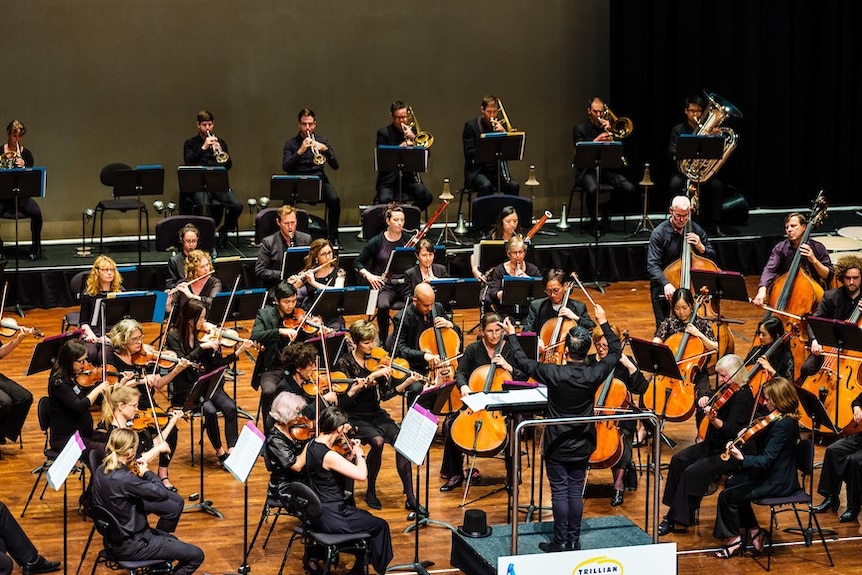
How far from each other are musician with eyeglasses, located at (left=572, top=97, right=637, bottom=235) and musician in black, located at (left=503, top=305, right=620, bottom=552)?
19.8 feet

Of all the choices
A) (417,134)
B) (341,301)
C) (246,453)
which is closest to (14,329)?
(341,301)

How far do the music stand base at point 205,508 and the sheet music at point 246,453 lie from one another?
1512 millimetres

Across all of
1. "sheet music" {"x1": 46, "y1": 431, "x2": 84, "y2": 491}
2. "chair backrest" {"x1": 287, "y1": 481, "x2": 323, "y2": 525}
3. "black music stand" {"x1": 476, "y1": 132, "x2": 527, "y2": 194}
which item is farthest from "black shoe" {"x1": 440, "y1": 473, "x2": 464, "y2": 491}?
"black music stand" {"x1": 476, "y1": 132, "x2": 527, "y2": 194}

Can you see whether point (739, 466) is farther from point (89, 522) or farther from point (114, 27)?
point (114, 27)

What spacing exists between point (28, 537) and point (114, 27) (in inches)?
300

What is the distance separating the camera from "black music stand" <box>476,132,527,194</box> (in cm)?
1275

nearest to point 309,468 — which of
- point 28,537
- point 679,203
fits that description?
point 28,537

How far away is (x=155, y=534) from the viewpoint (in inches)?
287

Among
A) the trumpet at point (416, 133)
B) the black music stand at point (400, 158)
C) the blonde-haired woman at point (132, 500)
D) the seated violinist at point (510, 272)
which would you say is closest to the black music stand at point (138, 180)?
the black music stand at point (400, 158)

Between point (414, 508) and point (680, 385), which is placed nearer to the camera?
point (414, 508)

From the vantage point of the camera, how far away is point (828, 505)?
346 inches

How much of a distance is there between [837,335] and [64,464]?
16.3 feet

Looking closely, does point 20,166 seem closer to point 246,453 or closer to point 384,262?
point 384,262

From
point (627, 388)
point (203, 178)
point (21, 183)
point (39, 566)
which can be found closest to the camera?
point (39, 566)
